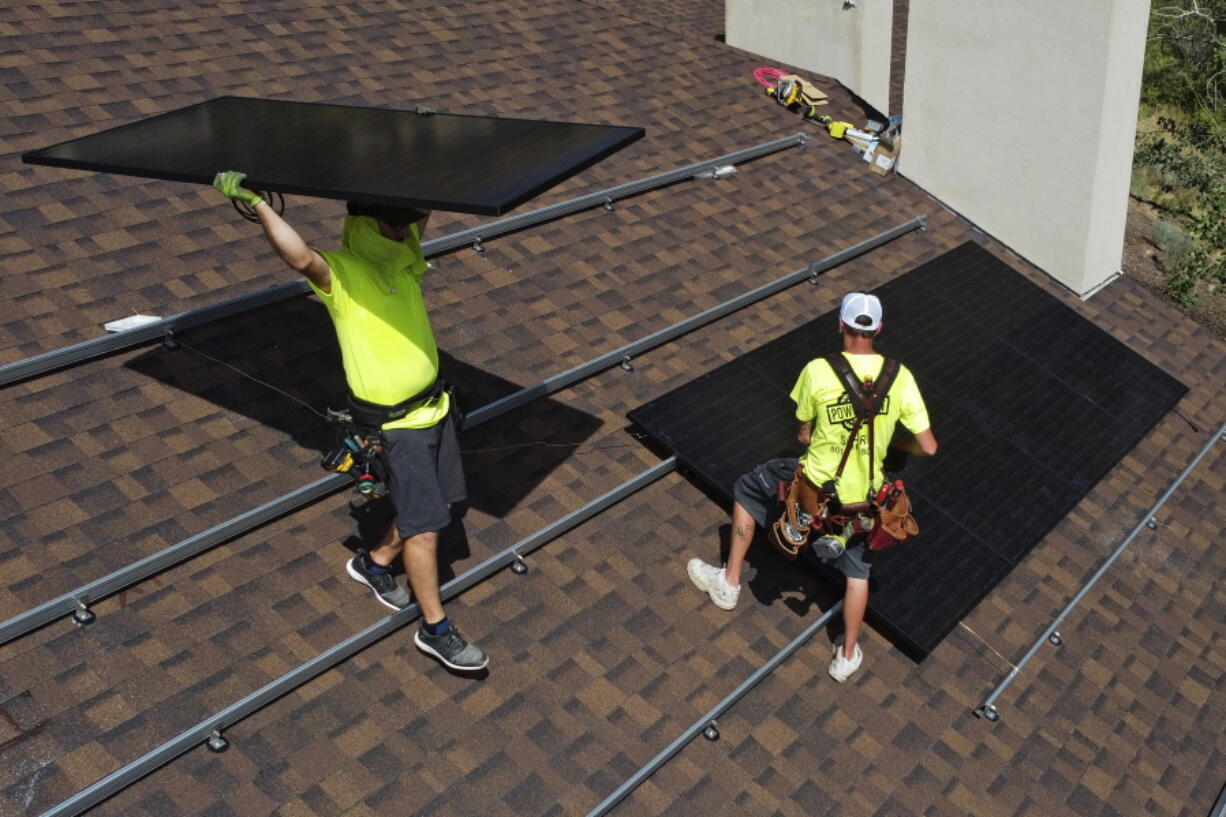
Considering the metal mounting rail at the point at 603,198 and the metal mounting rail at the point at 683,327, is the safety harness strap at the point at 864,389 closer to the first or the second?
the metal mounting rail at the point at 683,327

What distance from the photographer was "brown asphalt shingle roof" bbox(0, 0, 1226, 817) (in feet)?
15.6

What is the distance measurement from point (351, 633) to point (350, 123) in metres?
2.40

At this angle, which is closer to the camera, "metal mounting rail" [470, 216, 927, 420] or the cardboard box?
"metal mounting rail" [470, 216, 927, 420]

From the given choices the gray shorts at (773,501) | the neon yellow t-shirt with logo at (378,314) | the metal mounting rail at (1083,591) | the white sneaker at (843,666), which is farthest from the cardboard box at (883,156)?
the neon yellow t-shirt with logo at (378,314)

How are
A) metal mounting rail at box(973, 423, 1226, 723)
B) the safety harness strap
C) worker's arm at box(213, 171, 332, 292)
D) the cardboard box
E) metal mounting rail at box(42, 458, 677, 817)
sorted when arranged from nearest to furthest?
metal mounting rail at box(42, 458, 677, 817)
worker's arm at box(213, 171, 332, 292)
the safety harness strap
metal mounting rail at box(973, 423, 1226, 723)
the cardboard box

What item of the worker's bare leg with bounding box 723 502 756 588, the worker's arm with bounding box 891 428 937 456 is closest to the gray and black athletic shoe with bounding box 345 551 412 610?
the worker's bare leg with bounding box 723 502 756 588

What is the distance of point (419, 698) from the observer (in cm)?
500

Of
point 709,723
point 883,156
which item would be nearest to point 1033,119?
point 883,156

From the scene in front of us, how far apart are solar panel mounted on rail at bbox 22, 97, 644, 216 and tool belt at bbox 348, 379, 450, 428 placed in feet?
3.00

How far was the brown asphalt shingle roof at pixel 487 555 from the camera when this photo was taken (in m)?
4.74

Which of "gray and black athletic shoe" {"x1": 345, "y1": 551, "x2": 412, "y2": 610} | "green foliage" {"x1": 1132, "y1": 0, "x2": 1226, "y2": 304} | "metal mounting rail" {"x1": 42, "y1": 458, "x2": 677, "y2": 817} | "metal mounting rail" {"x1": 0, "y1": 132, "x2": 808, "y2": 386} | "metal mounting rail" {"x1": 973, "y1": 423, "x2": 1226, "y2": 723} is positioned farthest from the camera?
"green foliage" {"x1": 1132, "y1": 0, "x2": 1226, "y2": 304}

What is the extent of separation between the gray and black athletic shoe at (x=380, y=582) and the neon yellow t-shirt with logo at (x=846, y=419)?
1.96 m

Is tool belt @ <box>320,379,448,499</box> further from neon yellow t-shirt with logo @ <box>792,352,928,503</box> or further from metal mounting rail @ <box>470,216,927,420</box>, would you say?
neon yellow t-shirt with logo @ <box>792,352,928,503</box>

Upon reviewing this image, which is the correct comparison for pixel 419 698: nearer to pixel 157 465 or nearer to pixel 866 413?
pixel 157 465
